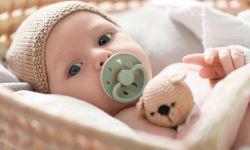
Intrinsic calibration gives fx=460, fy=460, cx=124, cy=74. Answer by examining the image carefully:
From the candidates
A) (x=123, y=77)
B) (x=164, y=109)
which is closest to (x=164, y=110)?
(x=164, y=109)

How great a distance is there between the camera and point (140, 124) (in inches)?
28.1

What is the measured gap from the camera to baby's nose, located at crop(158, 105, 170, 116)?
0.66 m

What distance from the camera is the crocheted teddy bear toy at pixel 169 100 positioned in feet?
2.14

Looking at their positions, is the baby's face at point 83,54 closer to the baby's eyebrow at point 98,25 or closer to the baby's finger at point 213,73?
the baby's eyebrow at point 98,25

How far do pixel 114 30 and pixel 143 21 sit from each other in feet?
1.01

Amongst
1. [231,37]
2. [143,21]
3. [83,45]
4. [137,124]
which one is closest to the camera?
[137,124]

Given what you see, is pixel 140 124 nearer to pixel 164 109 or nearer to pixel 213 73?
pixel 164 109

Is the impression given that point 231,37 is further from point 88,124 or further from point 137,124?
point 88,124

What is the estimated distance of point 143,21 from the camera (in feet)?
3.86

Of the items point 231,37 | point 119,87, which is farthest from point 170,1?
point 119,87

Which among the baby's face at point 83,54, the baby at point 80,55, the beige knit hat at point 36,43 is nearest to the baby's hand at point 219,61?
the baby at point 80,55

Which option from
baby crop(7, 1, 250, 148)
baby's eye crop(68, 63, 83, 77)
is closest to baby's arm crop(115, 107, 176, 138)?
baby crop(7, 1, 250, 148)

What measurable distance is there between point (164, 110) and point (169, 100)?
0.02 metres

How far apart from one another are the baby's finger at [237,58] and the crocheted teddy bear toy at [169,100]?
0.51 ft
